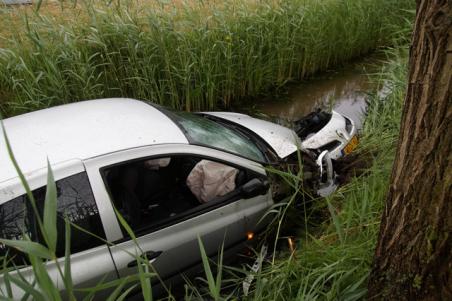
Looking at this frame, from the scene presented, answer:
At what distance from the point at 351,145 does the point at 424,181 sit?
235cm

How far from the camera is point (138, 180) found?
99.0 inches

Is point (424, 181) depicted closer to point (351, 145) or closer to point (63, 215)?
point (63, 215)

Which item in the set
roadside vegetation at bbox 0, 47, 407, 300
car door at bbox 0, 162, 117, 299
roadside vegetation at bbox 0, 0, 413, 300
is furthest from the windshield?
car door at bbox 0, 162, 117, 299

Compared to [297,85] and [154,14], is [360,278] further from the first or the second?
[297,85]

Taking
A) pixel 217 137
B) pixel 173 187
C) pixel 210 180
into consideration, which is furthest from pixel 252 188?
pixel 173 187

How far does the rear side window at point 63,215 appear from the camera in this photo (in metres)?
1.84

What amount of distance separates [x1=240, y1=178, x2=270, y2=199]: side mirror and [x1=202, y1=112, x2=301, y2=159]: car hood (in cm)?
49

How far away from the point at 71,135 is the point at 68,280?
3.86 ft

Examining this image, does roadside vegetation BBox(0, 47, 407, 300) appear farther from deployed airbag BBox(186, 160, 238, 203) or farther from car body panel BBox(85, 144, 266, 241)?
deployed airbag BBox(186, 160, 238, 203)

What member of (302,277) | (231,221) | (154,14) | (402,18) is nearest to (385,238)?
(302,277)

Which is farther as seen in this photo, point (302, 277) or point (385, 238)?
point (302, 277)

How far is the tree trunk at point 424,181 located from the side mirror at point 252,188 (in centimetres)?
105

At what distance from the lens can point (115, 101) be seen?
2834mm

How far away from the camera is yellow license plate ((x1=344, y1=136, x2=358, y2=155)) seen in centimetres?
357
